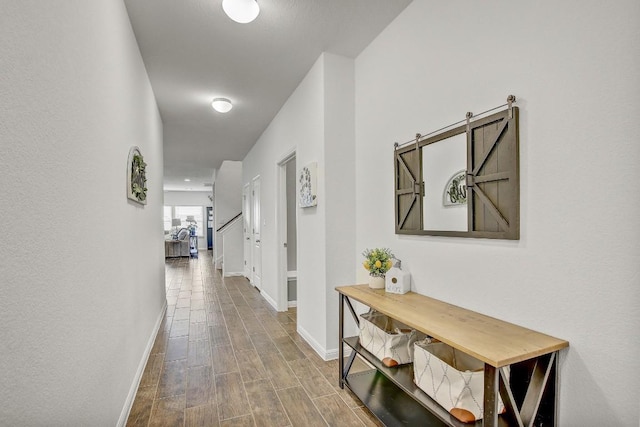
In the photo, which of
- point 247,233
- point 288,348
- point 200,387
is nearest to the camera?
point 200,387

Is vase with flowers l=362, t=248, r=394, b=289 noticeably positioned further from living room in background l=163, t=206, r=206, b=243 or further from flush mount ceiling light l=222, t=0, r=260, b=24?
living room in background l=163, t=206, r=206, b=243

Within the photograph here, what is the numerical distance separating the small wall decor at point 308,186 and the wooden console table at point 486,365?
1.15 metres

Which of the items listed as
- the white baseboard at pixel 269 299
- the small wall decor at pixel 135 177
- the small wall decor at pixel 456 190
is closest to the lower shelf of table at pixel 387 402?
the small wall decor at pixel 456 190

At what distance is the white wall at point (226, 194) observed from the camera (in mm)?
8473

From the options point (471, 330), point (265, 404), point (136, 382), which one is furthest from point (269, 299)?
point (471, 330)

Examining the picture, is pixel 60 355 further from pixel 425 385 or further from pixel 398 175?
pixel 398 175

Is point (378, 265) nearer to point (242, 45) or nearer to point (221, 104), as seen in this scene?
point (242, 45)

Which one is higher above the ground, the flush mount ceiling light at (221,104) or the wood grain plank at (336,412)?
the flush mount ceiling light at (221,104)

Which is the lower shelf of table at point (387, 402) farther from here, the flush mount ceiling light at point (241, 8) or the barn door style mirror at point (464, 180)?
the flush mount ceiling light at point (241, 8)

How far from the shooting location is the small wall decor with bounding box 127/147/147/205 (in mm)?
2203

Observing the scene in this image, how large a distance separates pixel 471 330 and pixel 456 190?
29.2 inches

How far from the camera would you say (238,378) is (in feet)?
8.03

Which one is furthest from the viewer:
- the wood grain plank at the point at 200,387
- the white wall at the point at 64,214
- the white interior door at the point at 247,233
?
the white interior door at the point at 247,233

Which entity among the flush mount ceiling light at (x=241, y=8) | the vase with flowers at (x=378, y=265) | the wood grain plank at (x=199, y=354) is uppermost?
the flush mount ceiling light at (x=241, y=8)
